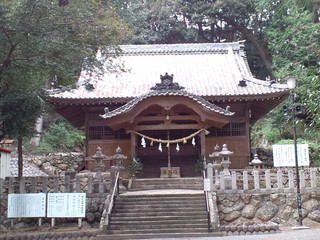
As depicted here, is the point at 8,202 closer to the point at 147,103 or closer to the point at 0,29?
the point at 0,29

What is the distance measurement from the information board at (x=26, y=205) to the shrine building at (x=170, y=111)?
4.94m

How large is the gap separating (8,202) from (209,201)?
232 inches

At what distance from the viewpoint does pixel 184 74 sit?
20.4m

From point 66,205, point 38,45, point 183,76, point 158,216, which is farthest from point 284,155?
point 38,45

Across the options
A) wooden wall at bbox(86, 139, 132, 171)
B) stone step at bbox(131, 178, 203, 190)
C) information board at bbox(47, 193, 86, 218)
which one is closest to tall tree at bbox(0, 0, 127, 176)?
information board at bbox(47, 193, 86, 218)

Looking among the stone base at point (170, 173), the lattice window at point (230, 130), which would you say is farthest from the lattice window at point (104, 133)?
the lattice window at point (230, 130)

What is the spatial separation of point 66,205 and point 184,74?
425 inches

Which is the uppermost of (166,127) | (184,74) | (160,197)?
(184,74)

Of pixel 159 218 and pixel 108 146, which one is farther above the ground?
pixel 108 146

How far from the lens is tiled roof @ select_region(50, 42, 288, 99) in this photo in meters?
17.5

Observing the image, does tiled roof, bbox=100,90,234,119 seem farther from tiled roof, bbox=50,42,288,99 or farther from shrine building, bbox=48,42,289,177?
tiled roof, bbox=50,42,288,99

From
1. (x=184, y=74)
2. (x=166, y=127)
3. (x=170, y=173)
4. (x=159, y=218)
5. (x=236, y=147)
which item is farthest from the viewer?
(x=184, y=74)

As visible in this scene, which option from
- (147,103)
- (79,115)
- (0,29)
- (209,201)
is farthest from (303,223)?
(79,115)

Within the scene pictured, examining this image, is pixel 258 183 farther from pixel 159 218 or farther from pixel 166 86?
pixel 166 86
